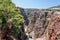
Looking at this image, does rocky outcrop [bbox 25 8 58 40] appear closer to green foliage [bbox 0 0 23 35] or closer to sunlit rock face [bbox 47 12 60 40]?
green foliage [bbox 0 0 23 35]

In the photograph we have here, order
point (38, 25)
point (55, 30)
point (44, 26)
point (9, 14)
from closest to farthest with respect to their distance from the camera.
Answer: point (55, 30) < point (9, 14) < point (44, 26) < point (38, 25)

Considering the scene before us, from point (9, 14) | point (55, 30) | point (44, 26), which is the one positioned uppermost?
point (9, 14)

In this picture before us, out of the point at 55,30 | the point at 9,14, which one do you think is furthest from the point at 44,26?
the point at 55,30

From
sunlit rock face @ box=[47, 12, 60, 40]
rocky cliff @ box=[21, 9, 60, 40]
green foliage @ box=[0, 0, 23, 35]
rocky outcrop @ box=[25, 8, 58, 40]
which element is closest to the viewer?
sunlit rock face @ box=[47, 12, 60, 40]

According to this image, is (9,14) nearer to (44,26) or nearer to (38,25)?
(44,26)

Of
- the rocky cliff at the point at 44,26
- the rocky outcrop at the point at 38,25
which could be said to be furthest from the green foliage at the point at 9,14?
the rocky outcrop at the point at 38,25

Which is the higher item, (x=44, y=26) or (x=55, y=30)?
(x=55, y=30)

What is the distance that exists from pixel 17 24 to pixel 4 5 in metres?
3.31

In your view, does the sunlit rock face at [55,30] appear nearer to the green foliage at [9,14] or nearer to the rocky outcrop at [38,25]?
the green foliage at [9,14]

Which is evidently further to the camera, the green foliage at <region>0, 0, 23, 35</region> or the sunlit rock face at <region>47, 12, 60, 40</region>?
the green foliage at <region>0, 0, 23, 35</region>

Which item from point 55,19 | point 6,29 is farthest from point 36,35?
point 55,19

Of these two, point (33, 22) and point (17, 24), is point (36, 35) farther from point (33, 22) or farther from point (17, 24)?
point (17, 24)

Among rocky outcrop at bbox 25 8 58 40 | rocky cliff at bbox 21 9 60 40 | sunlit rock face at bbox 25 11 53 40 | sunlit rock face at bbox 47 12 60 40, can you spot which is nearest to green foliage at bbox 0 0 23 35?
rocky cliff at bbox 21 9 60 40

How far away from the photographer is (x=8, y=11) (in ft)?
110
